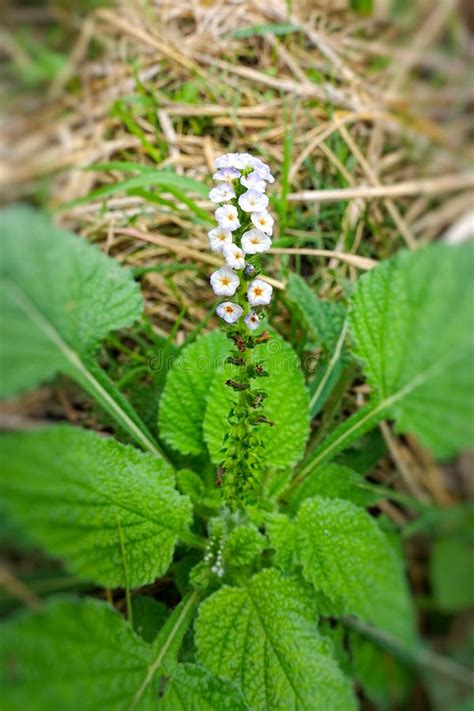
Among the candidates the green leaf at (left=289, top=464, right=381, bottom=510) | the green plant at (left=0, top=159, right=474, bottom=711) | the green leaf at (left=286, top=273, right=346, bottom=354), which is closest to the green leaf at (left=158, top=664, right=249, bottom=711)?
the green plant at (left=0, top=159, right=474, bottom=711)

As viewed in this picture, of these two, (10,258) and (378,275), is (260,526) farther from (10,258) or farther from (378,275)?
(10,258)

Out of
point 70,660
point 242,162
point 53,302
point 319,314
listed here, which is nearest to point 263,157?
point 319,314

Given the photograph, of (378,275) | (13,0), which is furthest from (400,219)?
(13,0)

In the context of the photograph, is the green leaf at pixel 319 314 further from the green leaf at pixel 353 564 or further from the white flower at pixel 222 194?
the white flower at pixel 222 194

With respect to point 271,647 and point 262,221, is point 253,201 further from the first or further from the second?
point 271,647

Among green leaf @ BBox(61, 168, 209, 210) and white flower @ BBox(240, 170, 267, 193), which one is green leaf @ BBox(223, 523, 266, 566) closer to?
white flower @ BBox(240, 170, 267, 193)

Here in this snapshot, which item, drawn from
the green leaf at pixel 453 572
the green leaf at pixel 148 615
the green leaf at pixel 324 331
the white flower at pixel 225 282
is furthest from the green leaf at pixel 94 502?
the green leaf at pixel 453 572
